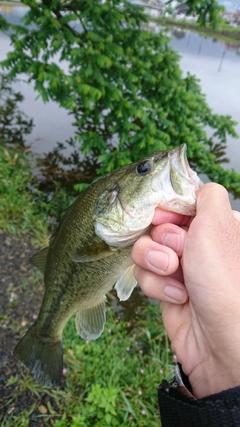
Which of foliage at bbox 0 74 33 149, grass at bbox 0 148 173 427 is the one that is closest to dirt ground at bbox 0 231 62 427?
grass at bbox 0 148 173 427

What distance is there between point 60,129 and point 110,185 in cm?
611

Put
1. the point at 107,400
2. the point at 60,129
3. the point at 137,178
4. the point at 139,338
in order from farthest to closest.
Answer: the point at 60,129, the point at 139,338, the point at 107,400, the point at 137,178

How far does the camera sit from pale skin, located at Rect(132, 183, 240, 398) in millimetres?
1218

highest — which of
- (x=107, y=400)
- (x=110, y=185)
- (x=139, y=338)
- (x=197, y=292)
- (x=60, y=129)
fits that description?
(x=110, y=185)

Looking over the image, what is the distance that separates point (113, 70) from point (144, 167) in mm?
3398

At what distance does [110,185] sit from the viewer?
1540 millimetres

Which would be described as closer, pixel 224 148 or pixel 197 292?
pixel 197 292

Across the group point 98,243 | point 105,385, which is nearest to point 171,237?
point 98,243

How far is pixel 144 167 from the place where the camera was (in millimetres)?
1434

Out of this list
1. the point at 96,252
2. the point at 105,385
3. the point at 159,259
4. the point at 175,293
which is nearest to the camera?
the point at 159,259

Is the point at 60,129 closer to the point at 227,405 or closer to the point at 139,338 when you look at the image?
the point at 139,338

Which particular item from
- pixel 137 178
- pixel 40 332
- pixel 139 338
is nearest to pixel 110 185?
pixel 137 178

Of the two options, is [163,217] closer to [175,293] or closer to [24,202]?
[175,293]

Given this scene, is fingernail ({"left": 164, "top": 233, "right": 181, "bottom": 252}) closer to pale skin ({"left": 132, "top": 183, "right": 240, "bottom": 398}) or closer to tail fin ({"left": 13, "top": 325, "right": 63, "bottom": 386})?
pale skin ({"left": 132, "top": 183, "right": 240, "bottom": 398})
